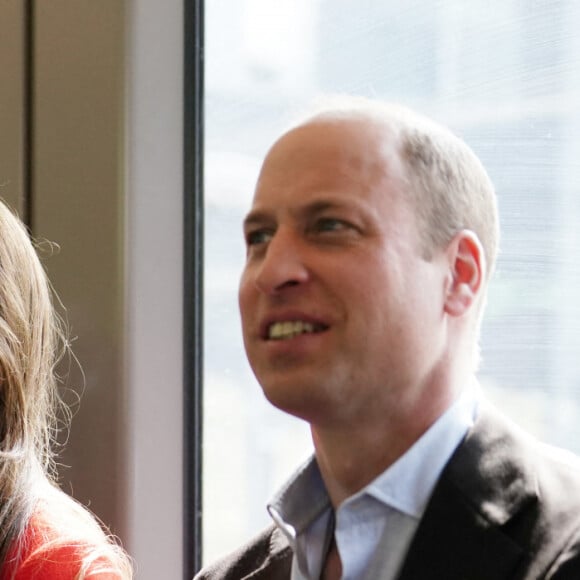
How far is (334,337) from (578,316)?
288mm

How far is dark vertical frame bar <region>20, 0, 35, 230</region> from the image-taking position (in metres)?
1.48

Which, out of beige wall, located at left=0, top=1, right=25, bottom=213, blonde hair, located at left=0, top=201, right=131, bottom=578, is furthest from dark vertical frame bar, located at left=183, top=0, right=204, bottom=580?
beige wall, located at left=0, top=1, right=25, bottom=213

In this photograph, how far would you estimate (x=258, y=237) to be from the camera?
111cm

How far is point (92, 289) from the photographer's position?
1442 millimetres


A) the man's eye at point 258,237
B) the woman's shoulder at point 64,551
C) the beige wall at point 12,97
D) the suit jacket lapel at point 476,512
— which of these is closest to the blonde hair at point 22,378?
the woman's shoulder at point 64,551

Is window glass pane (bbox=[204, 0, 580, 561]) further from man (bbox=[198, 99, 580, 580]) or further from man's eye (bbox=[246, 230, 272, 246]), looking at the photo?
man's eye (bbox=[246, 230, 272, 246])

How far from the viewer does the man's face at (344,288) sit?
0.98 meters

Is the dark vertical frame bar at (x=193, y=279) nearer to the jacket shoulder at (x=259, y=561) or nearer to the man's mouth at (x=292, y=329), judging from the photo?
the jacket shoulder at (x=259, y=561)

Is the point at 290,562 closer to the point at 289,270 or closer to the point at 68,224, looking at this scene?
the point at 289,270

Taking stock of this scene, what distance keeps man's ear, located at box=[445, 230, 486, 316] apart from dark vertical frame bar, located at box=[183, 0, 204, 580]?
52 centimetres

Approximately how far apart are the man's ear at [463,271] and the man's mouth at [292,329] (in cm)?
13

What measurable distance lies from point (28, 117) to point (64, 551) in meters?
0.60

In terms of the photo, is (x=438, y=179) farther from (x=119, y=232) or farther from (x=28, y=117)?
(x=28, y=117)

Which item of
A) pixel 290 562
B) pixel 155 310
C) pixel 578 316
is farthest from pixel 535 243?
pixel 155 310
